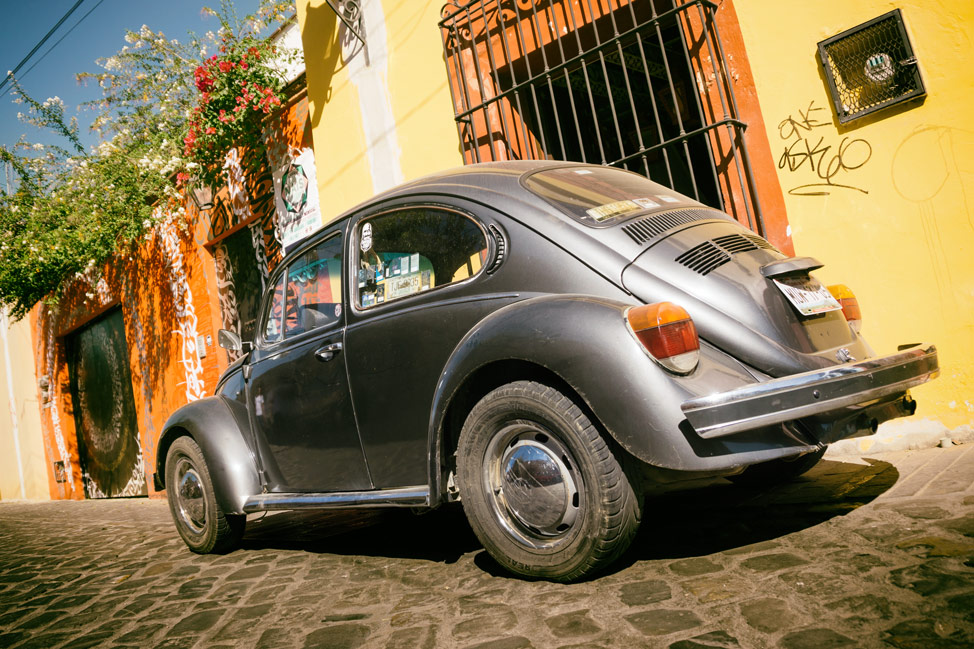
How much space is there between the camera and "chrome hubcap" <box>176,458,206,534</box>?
4008mm

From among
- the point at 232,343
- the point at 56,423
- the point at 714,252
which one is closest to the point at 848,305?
the point at 714,252

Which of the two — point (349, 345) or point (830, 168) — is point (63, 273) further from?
point (830, 168)

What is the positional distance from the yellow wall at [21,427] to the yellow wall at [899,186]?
13.6 metres

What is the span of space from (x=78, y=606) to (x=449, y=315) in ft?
7.88

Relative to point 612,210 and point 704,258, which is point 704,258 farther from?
point 612,210

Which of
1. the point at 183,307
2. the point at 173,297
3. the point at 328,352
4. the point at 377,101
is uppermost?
Result: the point at 377,101

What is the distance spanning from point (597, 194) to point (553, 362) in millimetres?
935

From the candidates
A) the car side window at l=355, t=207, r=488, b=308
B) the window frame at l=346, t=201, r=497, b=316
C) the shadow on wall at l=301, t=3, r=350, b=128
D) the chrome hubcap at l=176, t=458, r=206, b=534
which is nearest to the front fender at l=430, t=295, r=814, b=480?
the window frame at l=346, t=201, r=497, b=316

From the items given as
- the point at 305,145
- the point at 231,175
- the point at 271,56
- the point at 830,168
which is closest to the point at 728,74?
the point at 830,168

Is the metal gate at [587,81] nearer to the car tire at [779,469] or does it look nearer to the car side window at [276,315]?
the car tire at [779,469]

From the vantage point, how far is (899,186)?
12.5ft

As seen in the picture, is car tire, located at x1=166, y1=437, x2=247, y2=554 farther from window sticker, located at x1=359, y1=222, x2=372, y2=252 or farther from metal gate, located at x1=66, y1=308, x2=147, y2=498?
metal gate, located at x1=66, y1=308, x2=147, y2=498

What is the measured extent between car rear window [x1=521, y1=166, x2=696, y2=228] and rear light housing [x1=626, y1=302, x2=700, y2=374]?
0.55 metres

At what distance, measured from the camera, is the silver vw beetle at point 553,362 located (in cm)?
208
